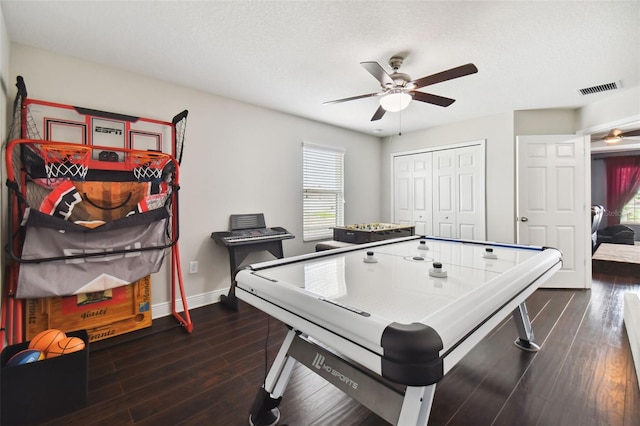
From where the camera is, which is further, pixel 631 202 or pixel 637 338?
pixel 631 202

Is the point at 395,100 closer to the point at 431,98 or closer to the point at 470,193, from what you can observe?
the point at 431,98

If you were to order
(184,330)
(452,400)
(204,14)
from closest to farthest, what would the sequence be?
(452,400) < (204,14) < (184,330)

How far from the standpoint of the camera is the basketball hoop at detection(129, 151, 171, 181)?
245cm

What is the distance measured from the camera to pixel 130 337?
7.79 feet

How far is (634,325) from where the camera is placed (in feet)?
6.85

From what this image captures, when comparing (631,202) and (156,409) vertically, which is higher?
(631,202)

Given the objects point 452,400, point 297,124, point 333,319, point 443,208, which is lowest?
point 452,400

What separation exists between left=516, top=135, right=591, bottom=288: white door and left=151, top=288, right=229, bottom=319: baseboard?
399 cm

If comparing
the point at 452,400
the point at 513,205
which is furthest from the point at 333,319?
the point at 513,205

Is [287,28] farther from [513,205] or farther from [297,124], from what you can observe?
[513,205]

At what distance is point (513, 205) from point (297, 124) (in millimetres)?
3192

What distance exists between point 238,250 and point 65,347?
5.18ft

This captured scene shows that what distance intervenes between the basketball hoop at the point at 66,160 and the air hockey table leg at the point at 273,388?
208 centimetres

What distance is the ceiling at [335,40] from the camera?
1.81 metres
